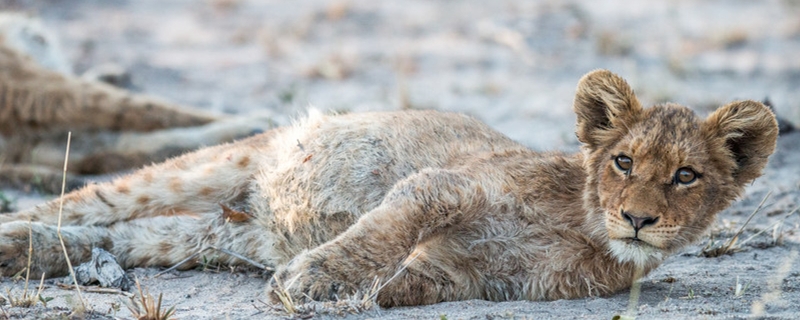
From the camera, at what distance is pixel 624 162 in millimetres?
4293

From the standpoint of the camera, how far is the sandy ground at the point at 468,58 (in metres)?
7.82

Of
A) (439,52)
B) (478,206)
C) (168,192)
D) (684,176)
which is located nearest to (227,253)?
(168,192)

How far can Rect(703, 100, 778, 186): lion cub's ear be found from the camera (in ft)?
14.0

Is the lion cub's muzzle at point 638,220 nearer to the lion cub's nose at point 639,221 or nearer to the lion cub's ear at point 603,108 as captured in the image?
the lion cub's nose at point 639,221

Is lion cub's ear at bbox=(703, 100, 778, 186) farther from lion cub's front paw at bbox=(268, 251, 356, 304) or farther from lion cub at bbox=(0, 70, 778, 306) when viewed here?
lion cub's front paw at bbox=(268, 251, 356, 304)

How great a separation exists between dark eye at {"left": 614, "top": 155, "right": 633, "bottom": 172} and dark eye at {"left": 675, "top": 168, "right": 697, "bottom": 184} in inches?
7.9

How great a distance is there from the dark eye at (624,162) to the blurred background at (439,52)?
3684 mm

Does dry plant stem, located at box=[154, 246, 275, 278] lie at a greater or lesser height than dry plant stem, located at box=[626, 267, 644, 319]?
lesser

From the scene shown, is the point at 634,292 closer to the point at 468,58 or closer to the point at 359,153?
the point at 359,153

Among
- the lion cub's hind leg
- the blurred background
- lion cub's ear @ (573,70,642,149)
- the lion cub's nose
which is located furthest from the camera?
the blurred background

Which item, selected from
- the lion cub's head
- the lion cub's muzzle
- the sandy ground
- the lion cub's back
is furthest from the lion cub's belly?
the lion cub's muzzle

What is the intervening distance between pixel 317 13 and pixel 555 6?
3.10 metres

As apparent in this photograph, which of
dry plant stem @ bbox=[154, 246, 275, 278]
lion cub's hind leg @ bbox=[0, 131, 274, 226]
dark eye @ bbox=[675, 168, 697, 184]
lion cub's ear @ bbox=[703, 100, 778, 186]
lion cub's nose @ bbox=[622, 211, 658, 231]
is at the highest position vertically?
lion cub's ear @ bbox=[703, 100, 778, 186]

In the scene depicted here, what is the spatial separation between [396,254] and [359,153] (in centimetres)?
97
